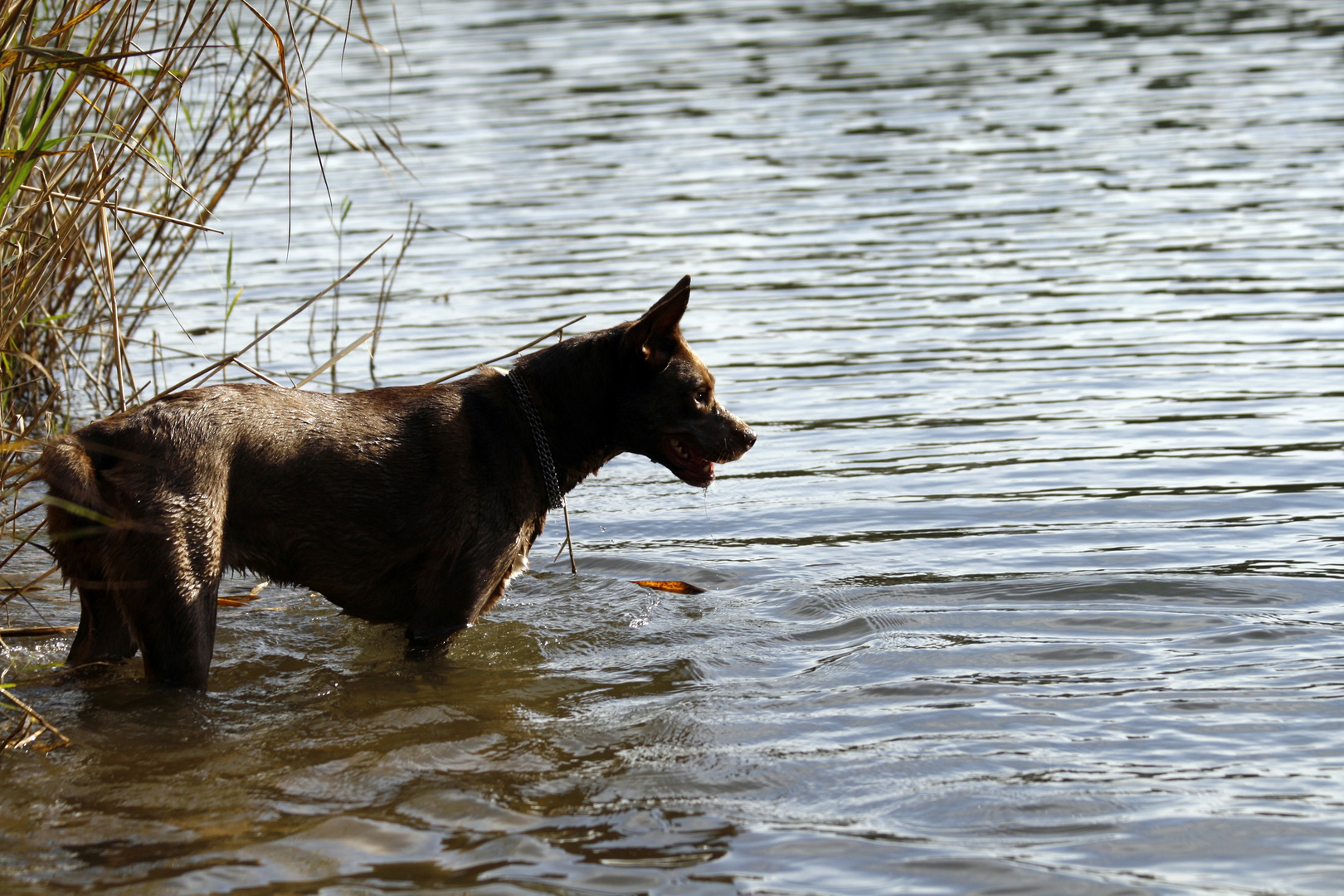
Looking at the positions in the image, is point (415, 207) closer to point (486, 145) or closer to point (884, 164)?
point (486, 145)

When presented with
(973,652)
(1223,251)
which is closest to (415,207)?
(1223,251)

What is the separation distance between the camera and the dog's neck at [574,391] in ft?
21.9

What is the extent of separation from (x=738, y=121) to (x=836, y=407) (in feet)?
34.1

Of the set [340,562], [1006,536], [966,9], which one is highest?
[966,9]

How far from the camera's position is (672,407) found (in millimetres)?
6766

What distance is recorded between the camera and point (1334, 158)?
1559 centimetres

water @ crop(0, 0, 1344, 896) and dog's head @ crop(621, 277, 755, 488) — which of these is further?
dog's head @ crop(621, 277, 755, 488)

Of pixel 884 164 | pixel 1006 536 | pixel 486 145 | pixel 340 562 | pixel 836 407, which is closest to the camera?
pixel 340 562

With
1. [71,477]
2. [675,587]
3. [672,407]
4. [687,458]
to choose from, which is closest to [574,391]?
[672,407]

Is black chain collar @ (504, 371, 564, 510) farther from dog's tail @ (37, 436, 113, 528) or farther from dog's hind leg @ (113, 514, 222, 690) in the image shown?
dog's tail @ (37, 436, 113, 528)

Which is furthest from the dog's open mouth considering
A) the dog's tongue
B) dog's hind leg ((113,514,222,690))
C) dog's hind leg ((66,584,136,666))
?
dog's hind leg ((66,584,136,666))

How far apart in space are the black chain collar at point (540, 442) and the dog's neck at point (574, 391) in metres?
0.05

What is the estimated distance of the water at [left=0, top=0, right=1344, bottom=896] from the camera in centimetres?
477

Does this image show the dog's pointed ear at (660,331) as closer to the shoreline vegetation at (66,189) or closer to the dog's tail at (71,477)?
the shoreline vegetation at (66,189)
